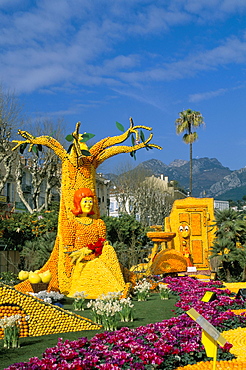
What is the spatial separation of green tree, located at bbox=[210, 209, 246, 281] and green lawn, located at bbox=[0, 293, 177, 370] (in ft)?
18.1

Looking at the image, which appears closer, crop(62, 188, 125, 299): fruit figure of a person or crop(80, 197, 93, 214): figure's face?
crop(62, 188, 125, 299): fruit figure of a person

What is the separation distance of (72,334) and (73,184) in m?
5.89

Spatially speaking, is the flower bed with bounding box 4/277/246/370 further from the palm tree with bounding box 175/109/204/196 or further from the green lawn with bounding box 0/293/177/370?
the palm tree with bounding box 175/109/204/196

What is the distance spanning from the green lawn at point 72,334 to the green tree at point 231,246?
5.51 metres

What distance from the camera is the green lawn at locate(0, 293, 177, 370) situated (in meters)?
5.61

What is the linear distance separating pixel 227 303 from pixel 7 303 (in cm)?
502

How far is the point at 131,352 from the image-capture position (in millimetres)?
5406

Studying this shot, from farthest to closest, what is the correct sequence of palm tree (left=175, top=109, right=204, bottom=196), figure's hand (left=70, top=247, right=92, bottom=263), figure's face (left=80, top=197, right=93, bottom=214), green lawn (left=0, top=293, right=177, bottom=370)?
palm tree (left=175, top=109, right=204, bottom=196), figure's face (left=80, top=197, right=93, bottom=214), figure's hand (left=70, top=247, right=92, bottom=263), green lawn (left=0, top=293, right=177, bottom=370)

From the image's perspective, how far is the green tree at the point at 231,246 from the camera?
16.1 meters

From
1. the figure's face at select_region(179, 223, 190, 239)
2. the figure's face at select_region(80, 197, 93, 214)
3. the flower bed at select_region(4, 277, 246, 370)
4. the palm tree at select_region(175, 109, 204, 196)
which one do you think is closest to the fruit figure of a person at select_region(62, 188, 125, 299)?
the figure's face at select_region(80, 197, 93, 214)

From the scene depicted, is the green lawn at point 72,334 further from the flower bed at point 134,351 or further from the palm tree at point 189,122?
the palm tree at point 189,122

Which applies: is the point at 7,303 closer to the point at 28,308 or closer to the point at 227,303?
the point at 28,308

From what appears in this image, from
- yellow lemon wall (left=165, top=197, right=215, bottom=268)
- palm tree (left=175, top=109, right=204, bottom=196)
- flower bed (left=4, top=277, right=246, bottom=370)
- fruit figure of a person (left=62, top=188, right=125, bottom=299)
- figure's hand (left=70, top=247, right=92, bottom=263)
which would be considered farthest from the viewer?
palm tree (left=175, top=109, right=204, bottom=196)

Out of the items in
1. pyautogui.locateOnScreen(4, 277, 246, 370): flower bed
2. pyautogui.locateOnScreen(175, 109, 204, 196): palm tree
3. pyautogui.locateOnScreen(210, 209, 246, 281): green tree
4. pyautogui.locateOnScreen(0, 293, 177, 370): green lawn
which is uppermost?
pyautogui.locateOnScreen(175, 109, 204, 196): palm tree
